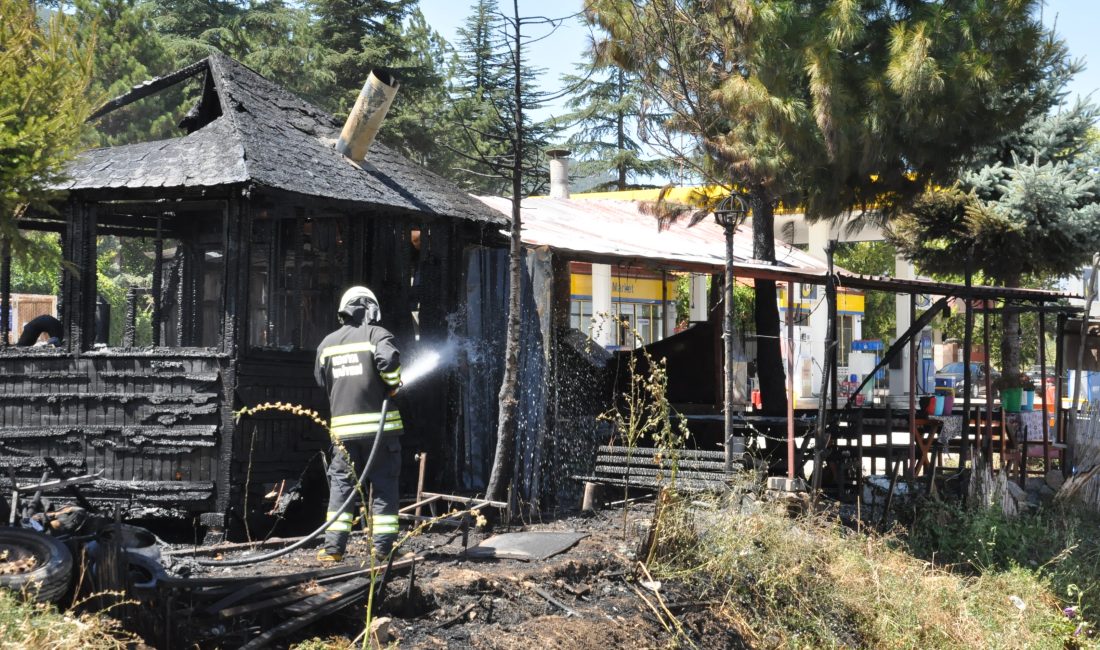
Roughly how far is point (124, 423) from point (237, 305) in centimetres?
144

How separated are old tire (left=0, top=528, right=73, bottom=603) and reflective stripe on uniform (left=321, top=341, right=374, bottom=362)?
251cm

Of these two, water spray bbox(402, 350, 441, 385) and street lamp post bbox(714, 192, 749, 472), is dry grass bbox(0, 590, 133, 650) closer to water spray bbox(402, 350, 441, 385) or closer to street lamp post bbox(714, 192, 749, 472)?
water spray bbox(402, 350, 441, 385)

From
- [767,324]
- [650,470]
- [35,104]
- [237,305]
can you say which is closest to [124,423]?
[237,305]

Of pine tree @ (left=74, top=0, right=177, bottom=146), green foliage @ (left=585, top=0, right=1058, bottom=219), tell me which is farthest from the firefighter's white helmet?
pine tree @ (left=74, top=0, right=177, bottom=146)

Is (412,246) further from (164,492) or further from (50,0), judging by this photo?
(50,0)

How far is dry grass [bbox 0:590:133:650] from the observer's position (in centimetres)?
534

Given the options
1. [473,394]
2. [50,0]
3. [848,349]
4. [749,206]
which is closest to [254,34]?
[848,349]

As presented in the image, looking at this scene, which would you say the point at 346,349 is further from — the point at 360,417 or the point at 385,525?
the point at 385,525

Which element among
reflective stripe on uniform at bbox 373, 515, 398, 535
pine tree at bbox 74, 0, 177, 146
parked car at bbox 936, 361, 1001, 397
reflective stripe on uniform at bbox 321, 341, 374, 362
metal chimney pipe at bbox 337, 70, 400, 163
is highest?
pine tree at bbox 74, 0, 177, 146

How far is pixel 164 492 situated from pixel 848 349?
34.1 m

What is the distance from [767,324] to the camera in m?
15.6

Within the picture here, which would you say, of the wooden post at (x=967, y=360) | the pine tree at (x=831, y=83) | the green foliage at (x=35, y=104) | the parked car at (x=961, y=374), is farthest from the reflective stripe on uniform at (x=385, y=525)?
the parked car at (x=961, y=374)

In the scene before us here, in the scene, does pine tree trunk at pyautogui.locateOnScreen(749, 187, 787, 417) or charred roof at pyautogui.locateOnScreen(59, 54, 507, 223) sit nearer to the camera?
charred roof at pyautogui.locateOnScreen(59, 54, 507, 223)

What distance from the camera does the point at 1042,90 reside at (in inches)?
590
